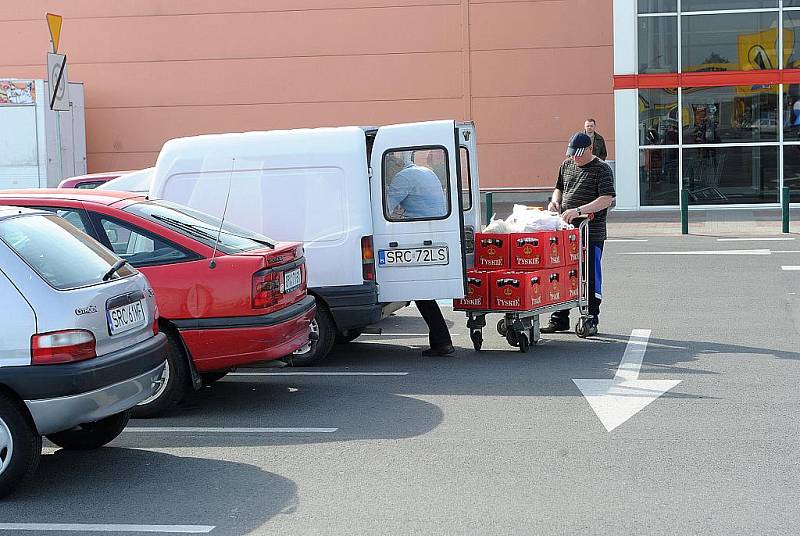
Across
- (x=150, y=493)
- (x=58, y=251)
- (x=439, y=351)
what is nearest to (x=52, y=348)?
(x=58, y=251)

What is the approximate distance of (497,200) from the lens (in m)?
26.1

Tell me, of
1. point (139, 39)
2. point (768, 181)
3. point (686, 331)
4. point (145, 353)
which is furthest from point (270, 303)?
point (139, 39)

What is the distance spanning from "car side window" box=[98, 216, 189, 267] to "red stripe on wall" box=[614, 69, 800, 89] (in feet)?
60.6

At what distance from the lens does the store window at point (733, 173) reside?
2402 centimetres

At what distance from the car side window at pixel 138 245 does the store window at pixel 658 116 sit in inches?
733

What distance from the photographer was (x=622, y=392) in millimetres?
7750

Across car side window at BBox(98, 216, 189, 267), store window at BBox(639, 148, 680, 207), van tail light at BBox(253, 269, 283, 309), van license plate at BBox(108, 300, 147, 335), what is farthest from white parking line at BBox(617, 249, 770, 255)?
van license plate at BBox(108, 300, 147, 335)

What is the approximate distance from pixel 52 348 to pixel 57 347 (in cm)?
2

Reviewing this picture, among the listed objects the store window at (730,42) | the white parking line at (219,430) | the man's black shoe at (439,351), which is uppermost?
the store window at (730,42)

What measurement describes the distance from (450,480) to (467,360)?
359cm

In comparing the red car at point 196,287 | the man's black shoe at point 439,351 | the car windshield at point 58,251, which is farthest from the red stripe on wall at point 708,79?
the car windshield at point 58,251

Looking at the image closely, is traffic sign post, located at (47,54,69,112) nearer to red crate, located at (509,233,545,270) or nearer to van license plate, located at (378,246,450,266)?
van license plate, located at (378,246,450,266)

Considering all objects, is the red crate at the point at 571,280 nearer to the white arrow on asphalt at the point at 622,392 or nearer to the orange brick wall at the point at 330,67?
the white arrow on asphalt at the point at 622,392

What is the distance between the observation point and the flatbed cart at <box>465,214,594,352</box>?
939cm
